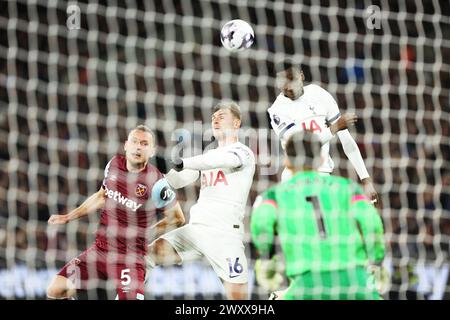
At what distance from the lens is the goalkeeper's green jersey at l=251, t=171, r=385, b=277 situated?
428 cm

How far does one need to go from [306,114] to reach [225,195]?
74cm

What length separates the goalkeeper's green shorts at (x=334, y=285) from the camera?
4.31m

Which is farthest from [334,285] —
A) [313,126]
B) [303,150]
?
[313,126]

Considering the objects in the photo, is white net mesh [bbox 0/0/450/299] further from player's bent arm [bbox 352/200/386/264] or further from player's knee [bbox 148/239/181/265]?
player's bent arm [bbox 352/200/386/264]

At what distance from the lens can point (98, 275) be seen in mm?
5617

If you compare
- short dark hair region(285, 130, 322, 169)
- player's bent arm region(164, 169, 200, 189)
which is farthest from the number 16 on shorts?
short dark hair region(285, 130, 322, 169)

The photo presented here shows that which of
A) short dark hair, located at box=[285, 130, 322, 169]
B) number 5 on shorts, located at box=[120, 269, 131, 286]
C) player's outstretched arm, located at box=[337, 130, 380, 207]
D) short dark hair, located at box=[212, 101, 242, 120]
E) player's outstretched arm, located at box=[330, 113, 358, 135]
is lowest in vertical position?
number 5 on shorts, located at box=[120, 269, 131, 286]

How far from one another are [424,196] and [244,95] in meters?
1.58

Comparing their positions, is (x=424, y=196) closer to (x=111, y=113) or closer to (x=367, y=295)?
(x=111, y=113)

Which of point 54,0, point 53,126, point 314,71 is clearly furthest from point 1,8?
point 314,71

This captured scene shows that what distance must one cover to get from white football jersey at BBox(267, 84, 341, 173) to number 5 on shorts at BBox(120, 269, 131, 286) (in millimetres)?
1231

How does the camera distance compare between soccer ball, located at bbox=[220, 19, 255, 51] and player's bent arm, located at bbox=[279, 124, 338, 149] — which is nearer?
player's bent arm, located at bbox=[279, 124, 338, 149]

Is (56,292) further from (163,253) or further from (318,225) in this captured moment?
(318,225)
